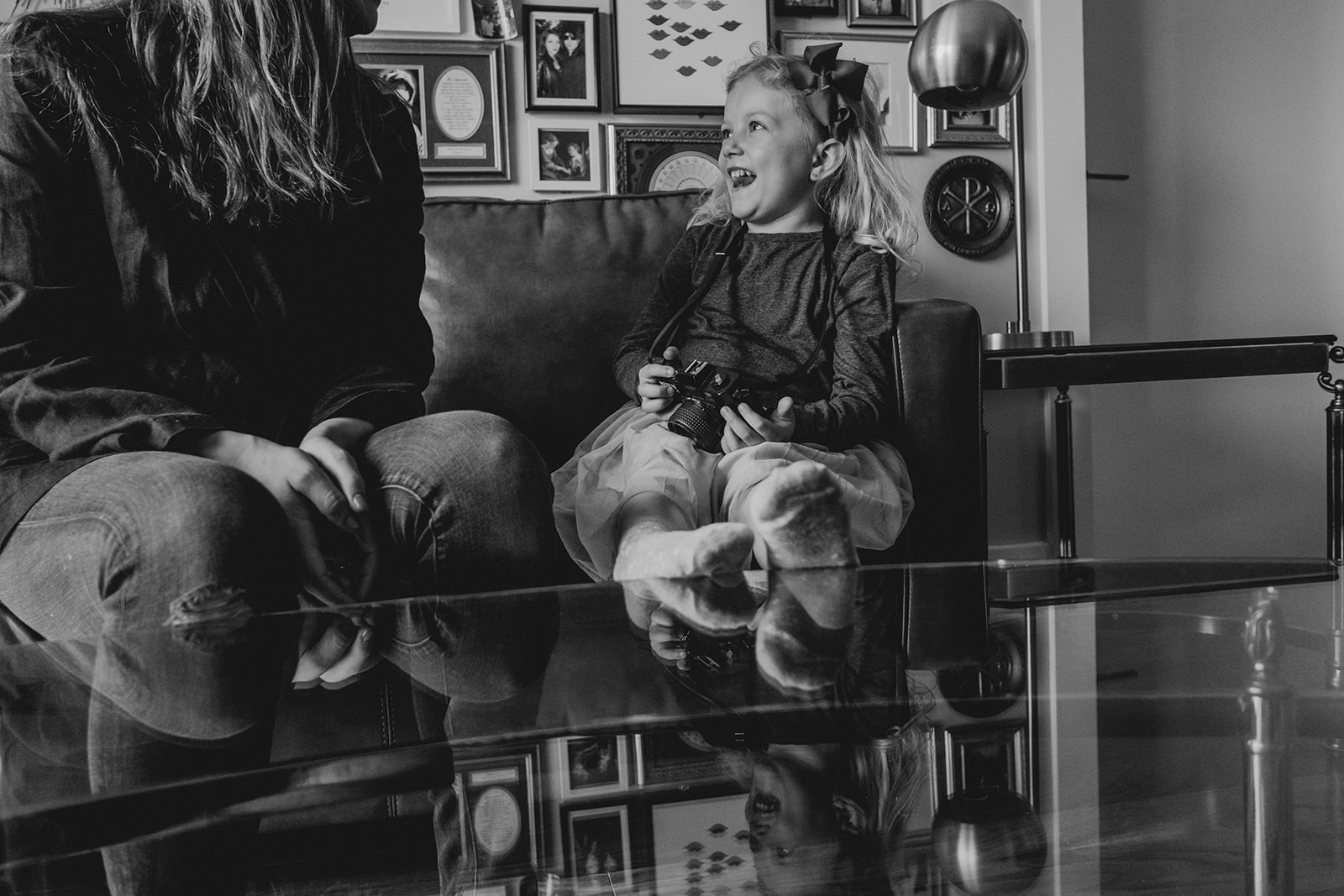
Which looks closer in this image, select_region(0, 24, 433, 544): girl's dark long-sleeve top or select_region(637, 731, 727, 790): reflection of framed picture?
select_region(637, 731, 727, 790): reflection of framed picture

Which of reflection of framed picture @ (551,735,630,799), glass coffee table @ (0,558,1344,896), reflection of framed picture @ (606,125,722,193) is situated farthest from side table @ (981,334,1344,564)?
Result: reflection of framed picture @ (551,735,630,799)

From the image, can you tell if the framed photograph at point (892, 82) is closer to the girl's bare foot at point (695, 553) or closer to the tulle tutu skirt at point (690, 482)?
the tulle tutu skirt at point (690, 482)

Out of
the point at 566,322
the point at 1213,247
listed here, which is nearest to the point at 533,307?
the point at 566,322

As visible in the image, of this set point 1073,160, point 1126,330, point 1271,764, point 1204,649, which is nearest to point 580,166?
point 1073,160

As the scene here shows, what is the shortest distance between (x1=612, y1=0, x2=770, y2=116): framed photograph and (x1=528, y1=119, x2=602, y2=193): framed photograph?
10cm

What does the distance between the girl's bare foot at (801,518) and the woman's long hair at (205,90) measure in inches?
20.6

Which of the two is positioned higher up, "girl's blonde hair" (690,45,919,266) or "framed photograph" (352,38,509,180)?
"framed photograph" (352,38,509,180)

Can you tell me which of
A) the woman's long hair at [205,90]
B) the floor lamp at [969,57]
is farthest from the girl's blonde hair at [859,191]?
the woman's long hair at [205,90]

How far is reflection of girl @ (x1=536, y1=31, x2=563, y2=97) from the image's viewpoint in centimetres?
213

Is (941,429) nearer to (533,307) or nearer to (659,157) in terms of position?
(533,307)

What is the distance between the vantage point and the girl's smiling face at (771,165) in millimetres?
1771

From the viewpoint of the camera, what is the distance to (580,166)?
7.14 feet

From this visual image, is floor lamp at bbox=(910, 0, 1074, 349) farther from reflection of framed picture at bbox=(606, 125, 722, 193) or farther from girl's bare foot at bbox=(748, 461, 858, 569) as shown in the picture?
girl's bare foot at bbox=(748, 461, 858, 569)

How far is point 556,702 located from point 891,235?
4.45 feet
